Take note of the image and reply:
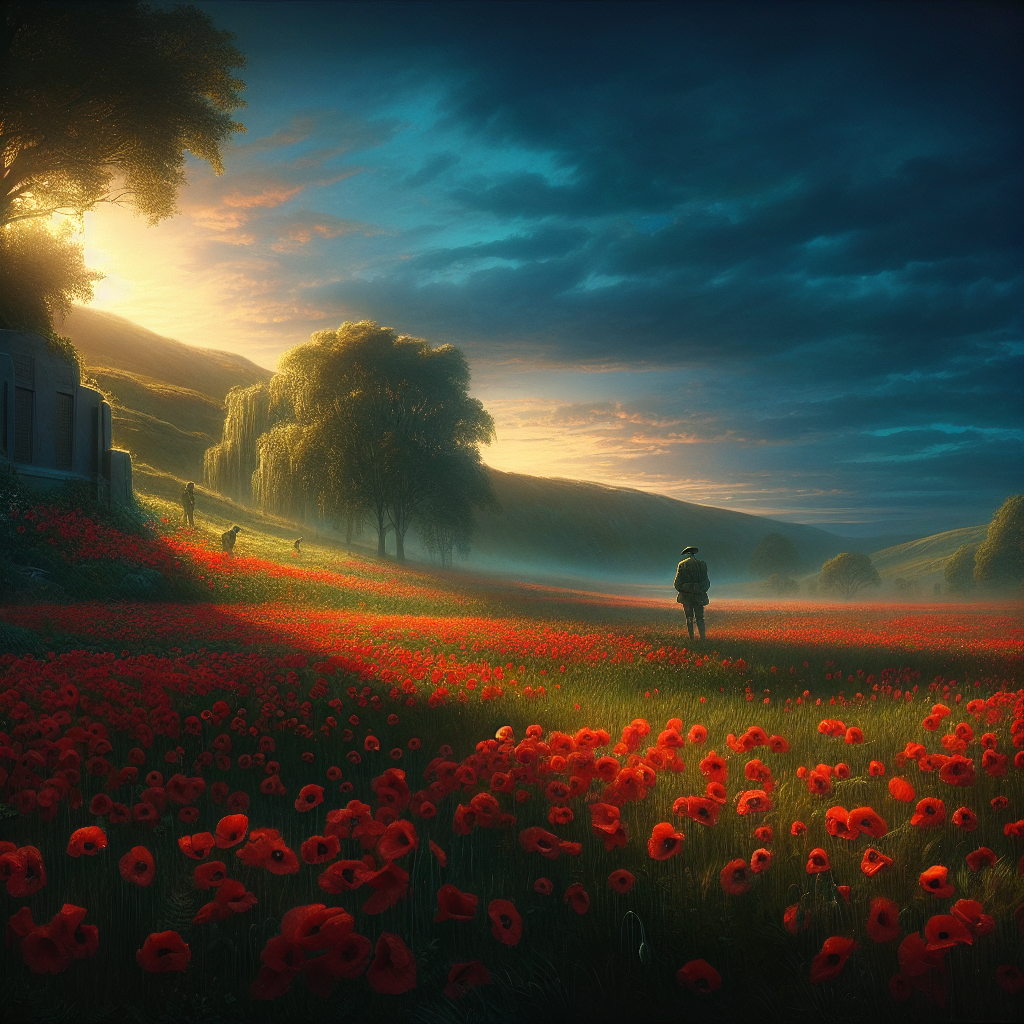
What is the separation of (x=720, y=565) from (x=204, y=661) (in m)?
132

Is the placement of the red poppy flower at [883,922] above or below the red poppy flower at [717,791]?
below

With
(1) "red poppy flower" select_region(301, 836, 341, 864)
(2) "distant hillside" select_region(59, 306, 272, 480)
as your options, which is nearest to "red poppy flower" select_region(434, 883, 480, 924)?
(1) "red poppy flower" select_region(301, 836, 341, 864)

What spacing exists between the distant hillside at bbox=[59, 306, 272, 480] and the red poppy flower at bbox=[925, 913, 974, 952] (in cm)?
2588

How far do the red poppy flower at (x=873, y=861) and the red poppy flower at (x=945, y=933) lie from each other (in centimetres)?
41

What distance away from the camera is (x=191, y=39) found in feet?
44.4

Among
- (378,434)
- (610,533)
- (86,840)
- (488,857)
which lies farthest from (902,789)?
(610,533)

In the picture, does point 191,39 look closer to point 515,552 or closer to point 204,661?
point 204,661

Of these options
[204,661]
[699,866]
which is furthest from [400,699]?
[699,866]

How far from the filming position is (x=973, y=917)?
227cm

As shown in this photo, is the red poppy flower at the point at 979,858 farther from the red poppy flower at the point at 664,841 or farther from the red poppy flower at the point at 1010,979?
the red poppy flower at the point at 664,841

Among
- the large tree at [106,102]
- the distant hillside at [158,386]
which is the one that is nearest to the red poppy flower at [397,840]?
the large tree at [106,102]

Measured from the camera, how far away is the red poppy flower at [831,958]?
2.07 m

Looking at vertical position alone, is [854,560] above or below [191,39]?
below

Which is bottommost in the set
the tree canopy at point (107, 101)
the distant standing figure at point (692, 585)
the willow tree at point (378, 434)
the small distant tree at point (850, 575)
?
the small distant tree at point (850, 575)
